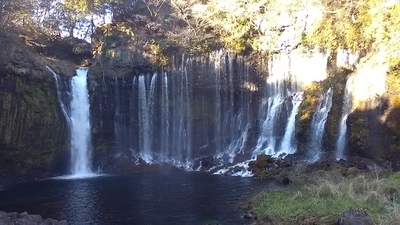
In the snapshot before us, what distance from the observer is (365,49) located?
30.0 meters

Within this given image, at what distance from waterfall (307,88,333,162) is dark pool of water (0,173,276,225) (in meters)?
5.57

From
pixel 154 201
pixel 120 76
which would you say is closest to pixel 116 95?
pixel 120 76

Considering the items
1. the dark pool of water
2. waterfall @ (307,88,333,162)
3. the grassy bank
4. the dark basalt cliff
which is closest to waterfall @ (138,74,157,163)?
the dark basalt cliff

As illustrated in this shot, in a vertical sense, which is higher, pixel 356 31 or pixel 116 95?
pixel 356 31

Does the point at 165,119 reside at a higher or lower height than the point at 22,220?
higher

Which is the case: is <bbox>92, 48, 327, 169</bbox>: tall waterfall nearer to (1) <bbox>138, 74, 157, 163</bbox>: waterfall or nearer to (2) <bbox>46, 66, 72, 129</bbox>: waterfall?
(1) <bbox>138, 74, 157, 163</bbox>: waterfall

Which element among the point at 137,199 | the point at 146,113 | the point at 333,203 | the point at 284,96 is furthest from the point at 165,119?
the point at 333,203

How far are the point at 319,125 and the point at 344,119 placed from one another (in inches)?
63.4

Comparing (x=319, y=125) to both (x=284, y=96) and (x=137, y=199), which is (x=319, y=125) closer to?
(x=284, y=96)

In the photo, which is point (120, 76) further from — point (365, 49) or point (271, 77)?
point (365, 49)

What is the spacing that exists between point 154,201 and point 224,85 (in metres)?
16.9

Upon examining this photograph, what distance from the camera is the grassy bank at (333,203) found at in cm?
1262

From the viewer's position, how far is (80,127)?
3152cm

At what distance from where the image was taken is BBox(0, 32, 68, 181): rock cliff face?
27.5 m
